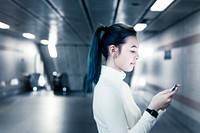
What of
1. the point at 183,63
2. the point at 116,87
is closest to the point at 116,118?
the point at 116,87

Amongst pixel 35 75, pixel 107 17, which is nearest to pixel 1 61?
pixel 35 75

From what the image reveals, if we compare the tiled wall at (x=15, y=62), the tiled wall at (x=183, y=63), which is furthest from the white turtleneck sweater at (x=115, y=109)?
the tiled wall at (x=15, y=62)

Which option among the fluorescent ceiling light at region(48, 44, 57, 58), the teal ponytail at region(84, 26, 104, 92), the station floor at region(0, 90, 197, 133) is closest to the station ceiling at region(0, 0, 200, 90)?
the station floor at region(0, 90, 197, 133)

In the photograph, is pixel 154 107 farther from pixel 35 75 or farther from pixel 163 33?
pixel 35 75

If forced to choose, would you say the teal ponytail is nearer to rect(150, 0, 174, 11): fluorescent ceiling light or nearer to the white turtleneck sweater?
the white turtleneck sweater

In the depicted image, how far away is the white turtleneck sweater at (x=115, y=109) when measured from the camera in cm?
122

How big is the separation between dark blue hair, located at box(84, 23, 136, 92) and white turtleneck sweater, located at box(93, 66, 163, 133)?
6cm

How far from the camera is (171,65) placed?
26.3 ft

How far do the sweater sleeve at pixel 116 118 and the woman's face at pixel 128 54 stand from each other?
189 millimetres

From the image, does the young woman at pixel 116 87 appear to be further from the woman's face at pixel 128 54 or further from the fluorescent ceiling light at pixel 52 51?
the fluorescent ceiling light at pixel 52 51

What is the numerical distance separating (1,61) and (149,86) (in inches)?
247

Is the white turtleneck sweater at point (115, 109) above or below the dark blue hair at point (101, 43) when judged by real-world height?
below

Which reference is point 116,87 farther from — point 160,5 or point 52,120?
point 52,120

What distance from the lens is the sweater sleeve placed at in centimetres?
121
